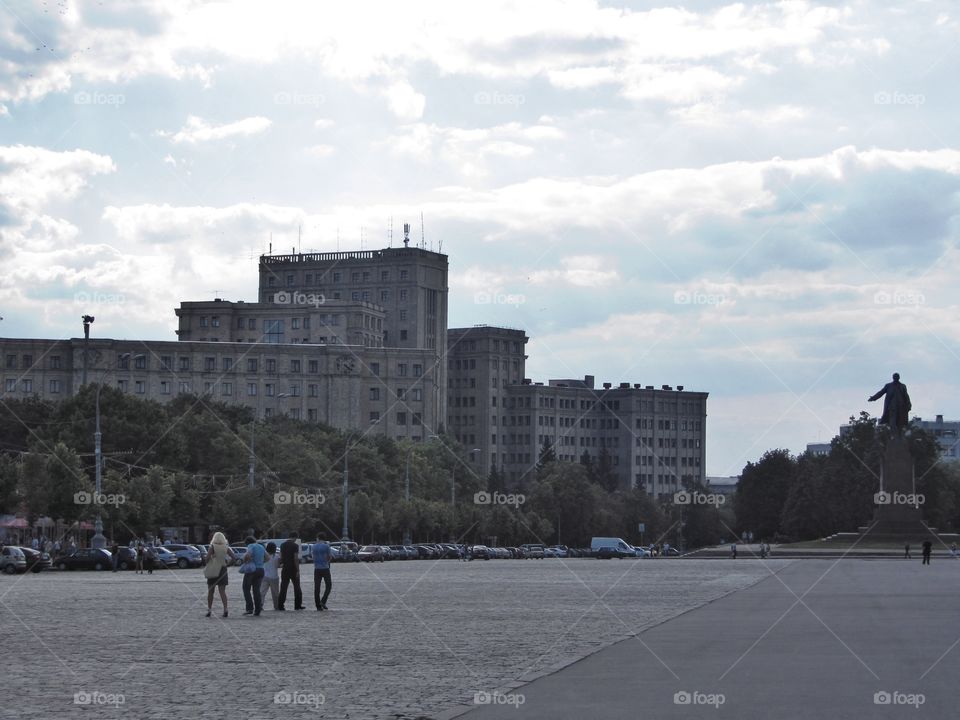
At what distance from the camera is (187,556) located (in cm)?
7875

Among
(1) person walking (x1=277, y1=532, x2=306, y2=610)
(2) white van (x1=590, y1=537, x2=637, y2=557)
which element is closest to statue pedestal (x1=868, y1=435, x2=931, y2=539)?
(2) white van (x1=590, y1=537, x2=637, y2=557)

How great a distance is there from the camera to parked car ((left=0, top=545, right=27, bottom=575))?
6619 centimetres

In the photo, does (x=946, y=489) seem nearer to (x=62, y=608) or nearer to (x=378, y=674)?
(x=62, y=608)

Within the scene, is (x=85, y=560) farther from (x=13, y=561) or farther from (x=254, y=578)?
(x=254, y=578)

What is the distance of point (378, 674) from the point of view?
1811 cm

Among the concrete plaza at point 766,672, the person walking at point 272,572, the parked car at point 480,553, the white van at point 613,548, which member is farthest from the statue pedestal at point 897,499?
the person walking at point 272,572

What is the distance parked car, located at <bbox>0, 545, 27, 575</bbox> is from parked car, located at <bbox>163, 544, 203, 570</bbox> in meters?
12.4

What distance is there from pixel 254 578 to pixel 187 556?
1947 inches

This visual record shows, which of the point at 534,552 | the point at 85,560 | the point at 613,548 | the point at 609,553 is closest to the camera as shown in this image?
the point at 85,560

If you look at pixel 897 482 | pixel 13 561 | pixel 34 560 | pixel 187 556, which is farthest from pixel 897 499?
pixel 13 561

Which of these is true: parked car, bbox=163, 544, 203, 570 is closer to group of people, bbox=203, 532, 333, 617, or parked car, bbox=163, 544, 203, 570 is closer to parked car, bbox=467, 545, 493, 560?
parked car, bbox=467, 545, 493, 560

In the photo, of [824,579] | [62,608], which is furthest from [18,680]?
[824,579]

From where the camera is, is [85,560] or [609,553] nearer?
[85,560]

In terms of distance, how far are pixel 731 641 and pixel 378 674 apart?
676cm
